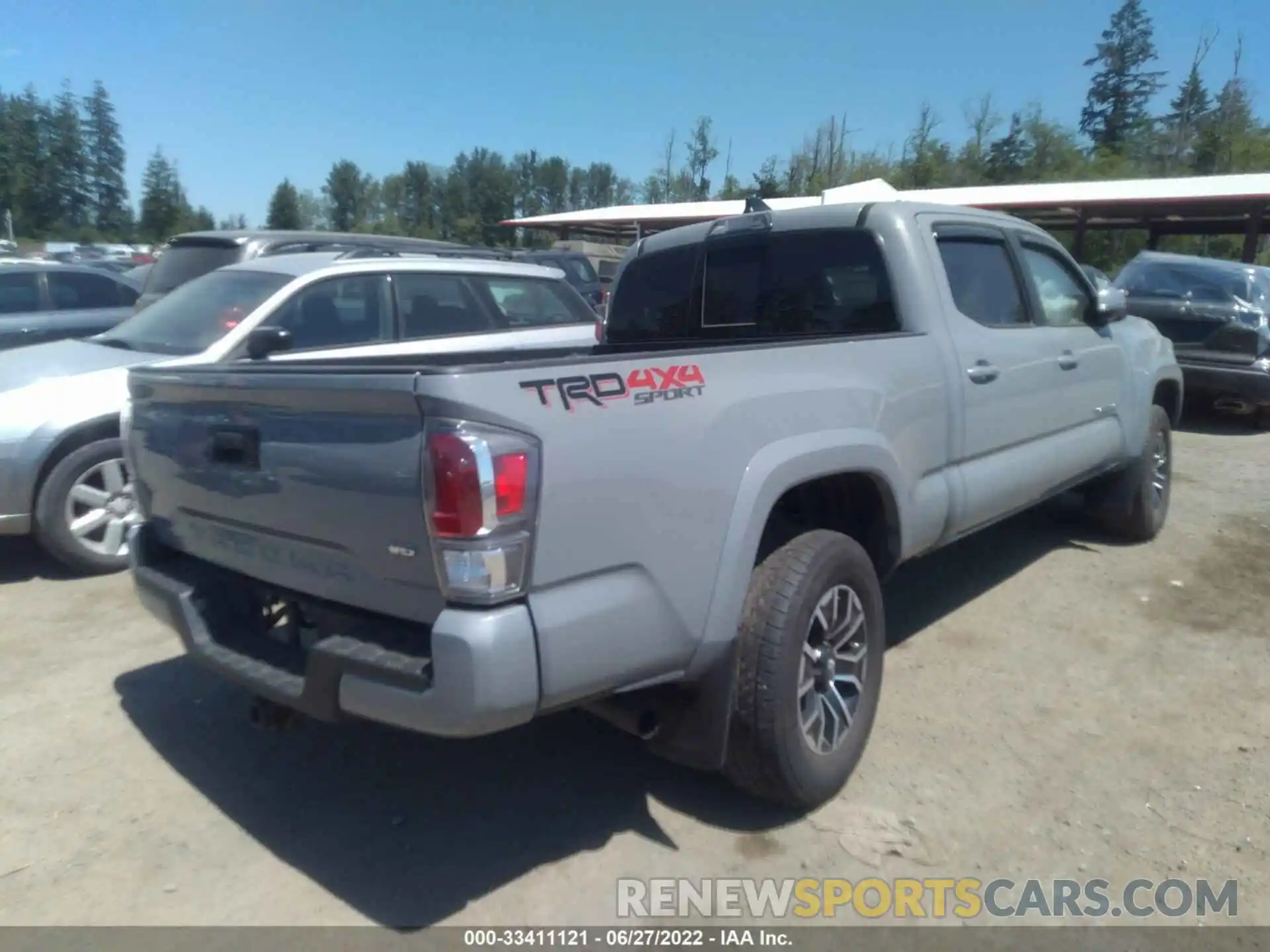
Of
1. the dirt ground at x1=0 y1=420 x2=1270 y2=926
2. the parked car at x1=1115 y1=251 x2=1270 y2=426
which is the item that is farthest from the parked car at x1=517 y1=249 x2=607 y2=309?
the dirt ground at x1=0 y1=420 x2=1270 y2=926

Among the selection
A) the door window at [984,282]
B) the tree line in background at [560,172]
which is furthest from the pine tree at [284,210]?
the door window at [984,282]

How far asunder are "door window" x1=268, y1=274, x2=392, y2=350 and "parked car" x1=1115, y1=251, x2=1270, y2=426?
25.6 ft

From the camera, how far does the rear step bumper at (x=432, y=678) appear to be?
229cm

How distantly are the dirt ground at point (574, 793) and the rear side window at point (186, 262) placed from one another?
4047 millimetres

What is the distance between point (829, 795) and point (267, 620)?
1918mm

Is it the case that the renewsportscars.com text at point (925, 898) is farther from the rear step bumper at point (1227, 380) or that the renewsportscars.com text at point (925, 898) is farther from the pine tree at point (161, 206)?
the pine tree at point (161, 206)

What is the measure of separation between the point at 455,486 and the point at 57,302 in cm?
939

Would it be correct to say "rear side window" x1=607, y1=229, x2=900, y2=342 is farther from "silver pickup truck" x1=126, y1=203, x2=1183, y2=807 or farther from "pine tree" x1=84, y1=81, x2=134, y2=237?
"pine tree" x1=84, y1=81, x2=134, y2=237

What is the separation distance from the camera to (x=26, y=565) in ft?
18.9

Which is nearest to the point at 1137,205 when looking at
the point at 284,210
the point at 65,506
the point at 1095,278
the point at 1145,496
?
the point at 1095,278

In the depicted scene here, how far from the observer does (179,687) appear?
4160 mm

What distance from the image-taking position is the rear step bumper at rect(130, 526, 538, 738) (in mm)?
2289

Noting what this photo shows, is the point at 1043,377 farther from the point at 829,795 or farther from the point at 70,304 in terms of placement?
the point at 70,304

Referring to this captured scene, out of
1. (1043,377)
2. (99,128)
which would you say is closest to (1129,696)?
(1043,377)
